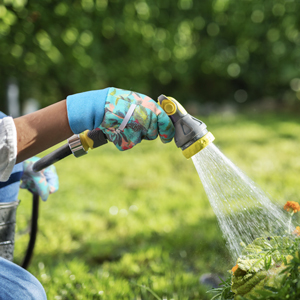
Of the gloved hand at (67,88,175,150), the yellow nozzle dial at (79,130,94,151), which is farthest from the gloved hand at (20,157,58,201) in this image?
the gloved hand at (67,88,175,150)

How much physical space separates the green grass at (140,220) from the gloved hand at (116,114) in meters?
1.08

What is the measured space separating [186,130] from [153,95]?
9671 millimetres

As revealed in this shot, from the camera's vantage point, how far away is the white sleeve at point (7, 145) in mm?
1074

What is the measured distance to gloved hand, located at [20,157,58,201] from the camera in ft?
5.72

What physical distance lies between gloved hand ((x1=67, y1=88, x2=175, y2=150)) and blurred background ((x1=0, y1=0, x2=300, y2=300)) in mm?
1047

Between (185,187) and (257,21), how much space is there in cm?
719

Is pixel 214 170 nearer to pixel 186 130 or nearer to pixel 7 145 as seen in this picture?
pixel 186 130

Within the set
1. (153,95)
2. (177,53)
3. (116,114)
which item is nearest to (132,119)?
(116,114)

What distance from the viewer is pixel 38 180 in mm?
1772

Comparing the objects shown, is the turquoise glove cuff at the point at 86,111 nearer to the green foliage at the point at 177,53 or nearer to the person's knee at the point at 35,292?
the person's knee at the point at 35,292

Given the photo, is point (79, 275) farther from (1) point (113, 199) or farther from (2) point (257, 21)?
(2) point (257, 21)

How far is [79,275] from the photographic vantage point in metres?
2.18

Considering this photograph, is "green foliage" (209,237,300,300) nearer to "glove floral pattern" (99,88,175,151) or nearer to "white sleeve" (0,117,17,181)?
"glove floral pattern" (99,88,175,151)

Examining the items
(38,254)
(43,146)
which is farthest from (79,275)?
(43,146)
